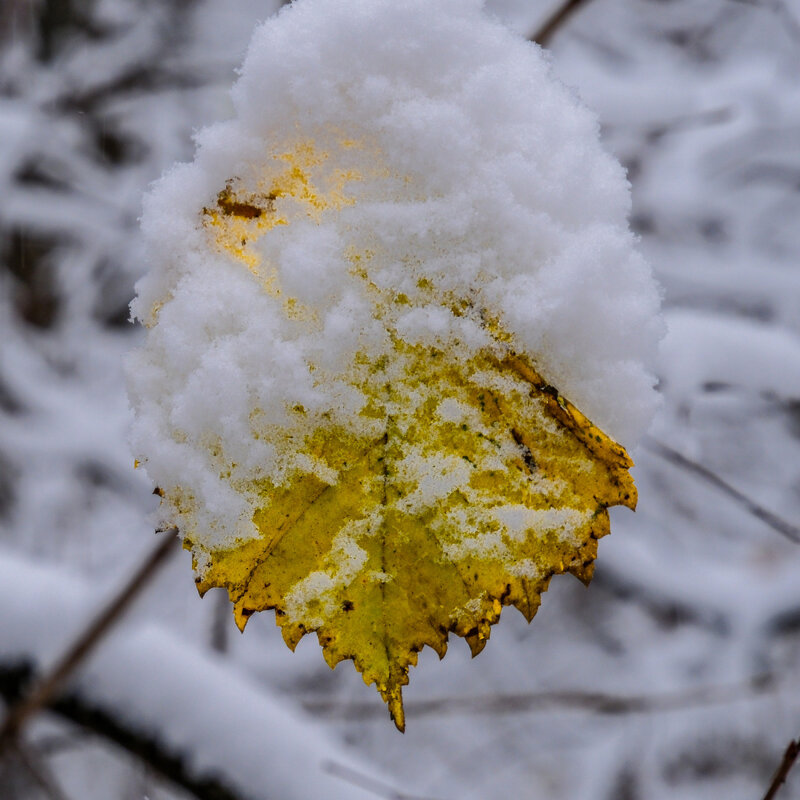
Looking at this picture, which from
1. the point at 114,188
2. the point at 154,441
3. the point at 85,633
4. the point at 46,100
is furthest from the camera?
the point at 114,188

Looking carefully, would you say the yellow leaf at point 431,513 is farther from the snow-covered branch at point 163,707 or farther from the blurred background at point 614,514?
the blurred background at point 614,514

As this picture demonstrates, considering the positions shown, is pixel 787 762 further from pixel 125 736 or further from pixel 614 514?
pixel 614 514

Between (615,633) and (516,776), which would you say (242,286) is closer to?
(615,633)

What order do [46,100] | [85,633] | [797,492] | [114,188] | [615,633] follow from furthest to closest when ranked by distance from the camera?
[615,633] < [797,492] < [114,188] < [46,100] < [85,633]

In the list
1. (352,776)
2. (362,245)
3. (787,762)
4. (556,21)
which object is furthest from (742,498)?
(352,776)

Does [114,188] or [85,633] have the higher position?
[85,633]

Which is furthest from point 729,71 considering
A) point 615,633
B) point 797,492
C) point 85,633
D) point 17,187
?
point 85,633
